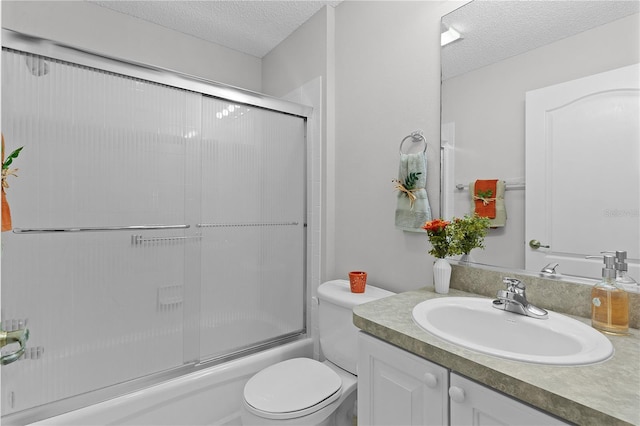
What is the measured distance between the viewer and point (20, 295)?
4.46 ft

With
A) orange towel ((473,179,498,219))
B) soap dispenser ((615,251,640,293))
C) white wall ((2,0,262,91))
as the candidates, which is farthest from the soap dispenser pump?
white wall ((2,0,262,91))

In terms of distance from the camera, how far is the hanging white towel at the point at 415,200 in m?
1.53

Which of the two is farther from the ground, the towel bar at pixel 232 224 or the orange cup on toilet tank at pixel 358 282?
the towel bar at pixel 232 224

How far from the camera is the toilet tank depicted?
5.23 feet

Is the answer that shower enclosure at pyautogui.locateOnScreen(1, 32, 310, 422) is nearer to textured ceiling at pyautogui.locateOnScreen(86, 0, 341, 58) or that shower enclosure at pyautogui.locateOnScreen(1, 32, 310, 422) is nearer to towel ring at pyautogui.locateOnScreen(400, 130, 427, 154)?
textured ceiling at pyautogui.locateOnScreen(86, 0, 341, 58)

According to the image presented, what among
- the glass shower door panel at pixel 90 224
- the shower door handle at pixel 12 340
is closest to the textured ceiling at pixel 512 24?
the glass shower door panel at pixel 90 224

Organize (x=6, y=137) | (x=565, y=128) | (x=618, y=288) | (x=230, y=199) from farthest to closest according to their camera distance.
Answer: (x=230, y=199), (x=6, y=137), (x=565, y=128), (x=618, y=288)

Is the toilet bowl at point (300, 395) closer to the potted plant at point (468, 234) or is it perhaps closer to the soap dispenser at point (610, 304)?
the potted plant at point (468, 234)

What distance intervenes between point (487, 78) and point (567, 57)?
0.27 m

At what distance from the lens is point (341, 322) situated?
1633mm

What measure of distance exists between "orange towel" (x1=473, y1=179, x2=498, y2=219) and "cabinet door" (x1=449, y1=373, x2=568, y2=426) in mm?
718

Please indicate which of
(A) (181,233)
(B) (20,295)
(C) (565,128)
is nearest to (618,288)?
(C) (565,128)

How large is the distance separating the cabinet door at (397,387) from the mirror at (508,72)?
2.01 ft

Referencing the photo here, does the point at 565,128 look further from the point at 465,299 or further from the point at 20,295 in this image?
the point at 20,295
